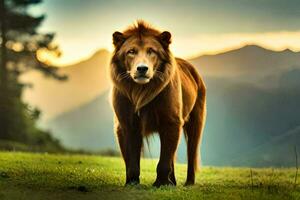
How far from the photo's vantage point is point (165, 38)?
4863 millimetres

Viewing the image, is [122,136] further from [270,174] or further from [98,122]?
[270,174]

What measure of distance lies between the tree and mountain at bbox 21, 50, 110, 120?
0.05 metres

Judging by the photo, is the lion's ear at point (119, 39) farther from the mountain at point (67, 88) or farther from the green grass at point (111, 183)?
the green grass at point (111, 183)

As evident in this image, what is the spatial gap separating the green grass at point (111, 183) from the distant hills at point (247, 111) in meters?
0.19

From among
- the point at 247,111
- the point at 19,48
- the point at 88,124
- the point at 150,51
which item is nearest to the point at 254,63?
the point at 247,111

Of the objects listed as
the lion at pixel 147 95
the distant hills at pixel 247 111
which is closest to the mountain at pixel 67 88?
the distant hills at pixel 247 111

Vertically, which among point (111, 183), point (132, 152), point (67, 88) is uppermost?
point (67, 88)

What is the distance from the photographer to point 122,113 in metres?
5.01

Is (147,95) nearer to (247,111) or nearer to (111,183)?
(111,183)

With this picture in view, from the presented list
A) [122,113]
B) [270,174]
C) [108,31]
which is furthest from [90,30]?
[270,174]

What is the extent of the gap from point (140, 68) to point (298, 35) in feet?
3.74

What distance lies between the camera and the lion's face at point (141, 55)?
4.70 m

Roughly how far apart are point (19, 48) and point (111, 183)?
1.04m

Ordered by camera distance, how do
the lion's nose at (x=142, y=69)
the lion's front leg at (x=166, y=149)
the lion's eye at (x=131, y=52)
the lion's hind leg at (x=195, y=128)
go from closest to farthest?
1. the lion's nose at (x=142, y=69)
2. the lion's eye at (x=131, y=52)
3. the lion's front leg at (x=166, y=149)
4. the lion's hind leg at (x=195, y=128)
